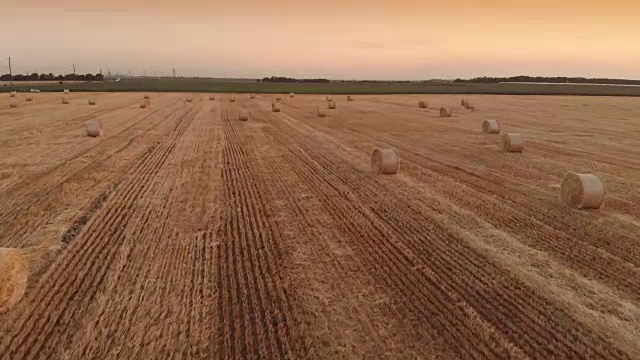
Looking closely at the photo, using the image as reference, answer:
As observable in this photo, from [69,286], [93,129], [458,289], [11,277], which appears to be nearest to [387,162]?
[458,289]

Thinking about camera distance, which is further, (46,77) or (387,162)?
(46,77)

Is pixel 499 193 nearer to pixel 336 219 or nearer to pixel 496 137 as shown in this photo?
pixel 336 219

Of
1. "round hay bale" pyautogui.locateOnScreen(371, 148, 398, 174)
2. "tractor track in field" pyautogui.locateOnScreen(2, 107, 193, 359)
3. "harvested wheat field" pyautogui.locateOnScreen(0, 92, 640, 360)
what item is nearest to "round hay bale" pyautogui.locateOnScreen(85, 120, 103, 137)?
"harvested wheat field" pyautogui.locateOnScreen(0, 92, 640, 360)

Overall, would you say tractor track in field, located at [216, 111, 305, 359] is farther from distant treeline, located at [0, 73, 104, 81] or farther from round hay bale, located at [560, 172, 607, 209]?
distant treeline, located at [0, 73, 104, 81]

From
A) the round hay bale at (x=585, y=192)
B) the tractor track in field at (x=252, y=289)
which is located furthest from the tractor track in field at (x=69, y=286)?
the round hay bale at (x=585, y=192)

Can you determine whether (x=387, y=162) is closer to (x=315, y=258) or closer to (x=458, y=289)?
(x=315, y=258)
